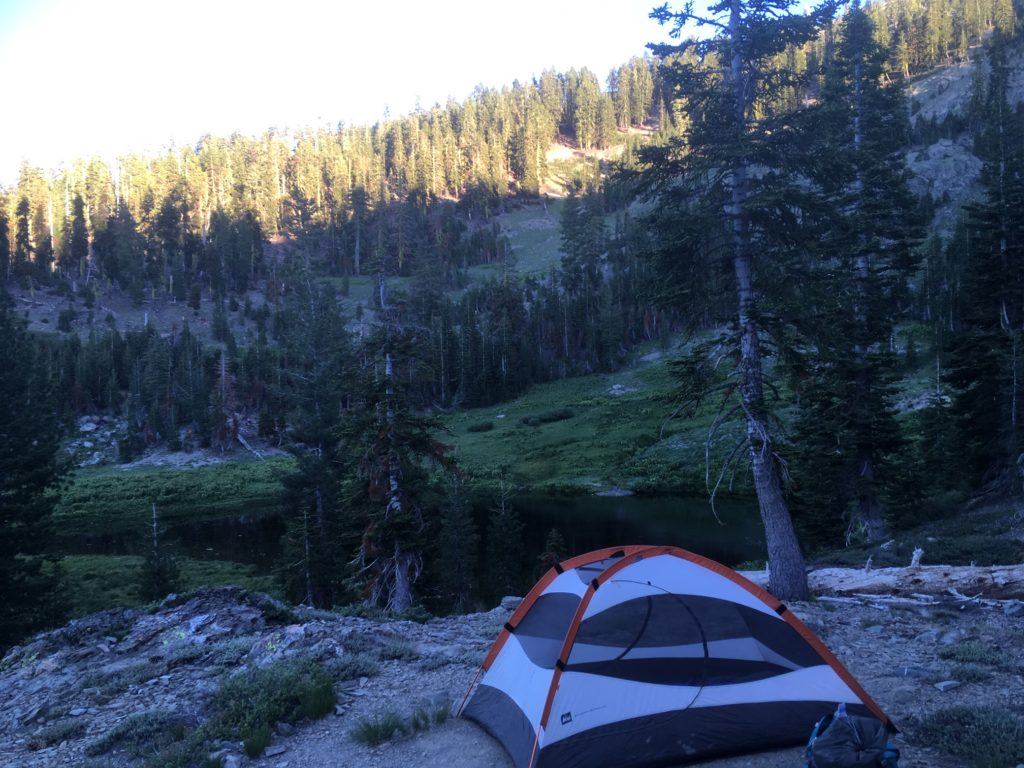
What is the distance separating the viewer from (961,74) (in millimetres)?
107188

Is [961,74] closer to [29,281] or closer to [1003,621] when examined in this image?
[1003,621]

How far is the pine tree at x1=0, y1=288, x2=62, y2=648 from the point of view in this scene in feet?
67.8

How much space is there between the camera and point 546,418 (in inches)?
2581

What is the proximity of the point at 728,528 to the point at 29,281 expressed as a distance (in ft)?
339

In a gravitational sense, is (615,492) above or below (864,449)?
below

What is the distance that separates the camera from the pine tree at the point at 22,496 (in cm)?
2066

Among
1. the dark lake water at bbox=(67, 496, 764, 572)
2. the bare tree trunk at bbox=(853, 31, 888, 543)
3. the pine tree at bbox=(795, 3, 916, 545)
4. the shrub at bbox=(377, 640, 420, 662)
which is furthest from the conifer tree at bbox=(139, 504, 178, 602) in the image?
the bare tree trunk at bbox=(853, 31, 888, 543)

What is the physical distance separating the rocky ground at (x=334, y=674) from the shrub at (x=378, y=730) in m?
0.07

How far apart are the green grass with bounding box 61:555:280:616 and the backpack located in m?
25.4

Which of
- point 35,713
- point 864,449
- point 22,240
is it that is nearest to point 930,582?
point 864,449

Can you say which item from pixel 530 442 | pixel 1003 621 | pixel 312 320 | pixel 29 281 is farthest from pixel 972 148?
pixel 29 281

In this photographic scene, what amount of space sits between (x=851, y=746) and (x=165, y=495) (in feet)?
186

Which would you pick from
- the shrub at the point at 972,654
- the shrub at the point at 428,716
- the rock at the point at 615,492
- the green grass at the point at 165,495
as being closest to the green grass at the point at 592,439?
the rock at the point at 615,492

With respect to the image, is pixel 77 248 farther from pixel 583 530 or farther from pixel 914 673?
pixel 914 673
